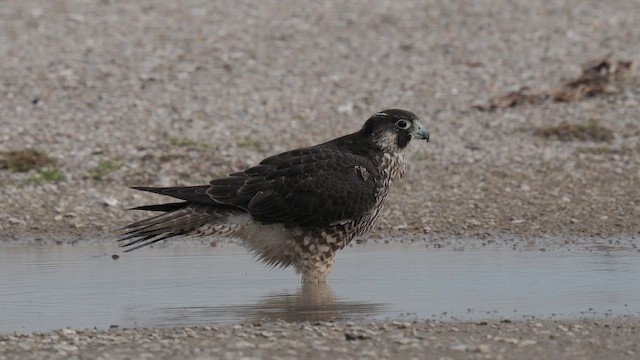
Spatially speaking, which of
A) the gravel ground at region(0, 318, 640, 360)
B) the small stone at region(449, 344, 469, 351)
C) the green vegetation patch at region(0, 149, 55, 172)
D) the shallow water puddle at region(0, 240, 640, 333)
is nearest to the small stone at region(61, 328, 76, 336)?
the gravel ground at region(0, 318, 640, 360)

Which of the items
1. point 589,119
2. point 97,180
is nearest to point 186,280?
point 97,180

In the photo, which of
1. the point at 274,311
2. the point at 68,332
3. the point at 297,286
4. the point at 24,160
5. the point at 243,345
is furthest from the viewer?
the point at 24,160

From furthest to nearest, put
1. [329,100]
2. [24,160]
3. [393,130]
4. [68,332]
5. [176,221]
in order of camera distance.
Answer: [329,100], [24,160], [393,130], [176,221], [68,332]

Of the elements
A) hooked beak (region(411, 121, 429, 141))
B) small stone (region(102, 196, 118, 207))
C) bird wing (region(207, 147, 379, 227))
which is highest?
hooked beak (region(411, 121, 429, 141))

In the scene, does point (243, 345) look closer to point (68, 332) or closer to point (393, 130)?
point (68, 332)

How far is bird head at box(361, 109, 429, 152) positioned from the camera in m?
11.0

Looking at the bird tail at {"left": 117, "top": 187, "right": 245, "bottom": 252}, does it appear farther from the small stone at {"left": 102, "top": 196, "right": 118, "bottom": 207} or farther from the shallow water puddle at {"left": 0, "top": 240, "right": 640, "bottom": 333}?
the small stone at {"left": 102, "top": 196, "right": 118, "bottom": 207}

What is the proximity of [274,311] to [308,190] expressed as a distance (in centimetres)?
131

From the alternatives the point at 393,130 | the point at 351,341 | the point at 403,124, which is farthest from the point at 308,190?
the point at 351,341

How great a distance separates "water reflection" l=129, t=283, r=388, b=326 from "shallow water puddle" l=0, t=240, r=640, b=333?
1 cm

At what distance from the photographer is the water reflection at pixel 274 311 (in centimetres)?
911

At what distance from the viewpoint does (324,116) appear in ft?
56.1

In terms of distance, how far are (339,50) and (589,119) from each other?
497cm

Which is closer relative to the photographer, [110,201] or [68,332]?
[68,332]
